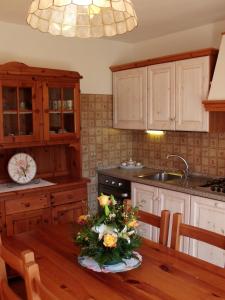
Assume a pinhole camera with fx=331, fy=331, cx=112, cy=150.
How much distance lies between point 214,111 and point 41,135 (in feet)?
5.21

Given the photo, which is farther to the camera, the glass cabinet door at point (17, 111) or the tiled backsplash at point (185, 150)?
the tiled backsplash at point (185, 150)

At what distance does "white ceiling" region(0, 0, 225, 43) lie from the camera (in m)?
2.65

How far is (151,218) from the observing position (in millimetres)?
2061

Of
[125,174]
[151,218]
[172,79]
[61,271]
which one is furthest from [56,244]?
[172,79]

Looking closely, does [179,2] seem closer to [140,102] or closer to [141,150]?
[140,102]

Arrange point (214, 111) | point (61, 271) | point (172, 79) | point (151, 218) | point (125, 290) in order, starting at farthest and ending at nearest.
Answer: point (172, 79) < point (214, 111) < point (151, 218) < point (61, 271) < point (125, 290)

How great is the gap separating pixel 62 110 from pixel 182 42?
1464 millimetres

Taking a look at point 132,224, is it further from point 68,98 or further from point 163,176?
point 163,176

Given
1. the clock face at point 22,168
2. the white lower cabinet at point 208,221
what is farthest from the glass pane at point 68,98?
the white lower cabinet at point 208,221

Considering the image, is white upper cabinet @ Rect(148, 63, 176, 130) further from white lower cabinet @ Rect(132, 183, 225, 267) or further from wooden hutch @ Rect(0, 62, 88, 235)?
wooden hutch @ Rect(0, 62, 88, 235)

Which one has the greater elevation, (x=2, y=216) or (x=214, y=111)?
(x=214, y=111)

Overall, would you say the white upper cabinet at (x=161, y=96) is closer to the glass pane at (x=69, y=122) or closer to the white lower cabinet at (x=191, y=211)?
the white lower cabinet at (x=191, y=211)

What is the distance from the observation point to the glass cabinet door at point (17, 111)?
9.57ft

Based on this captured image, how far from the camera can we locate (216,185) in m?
2.89
